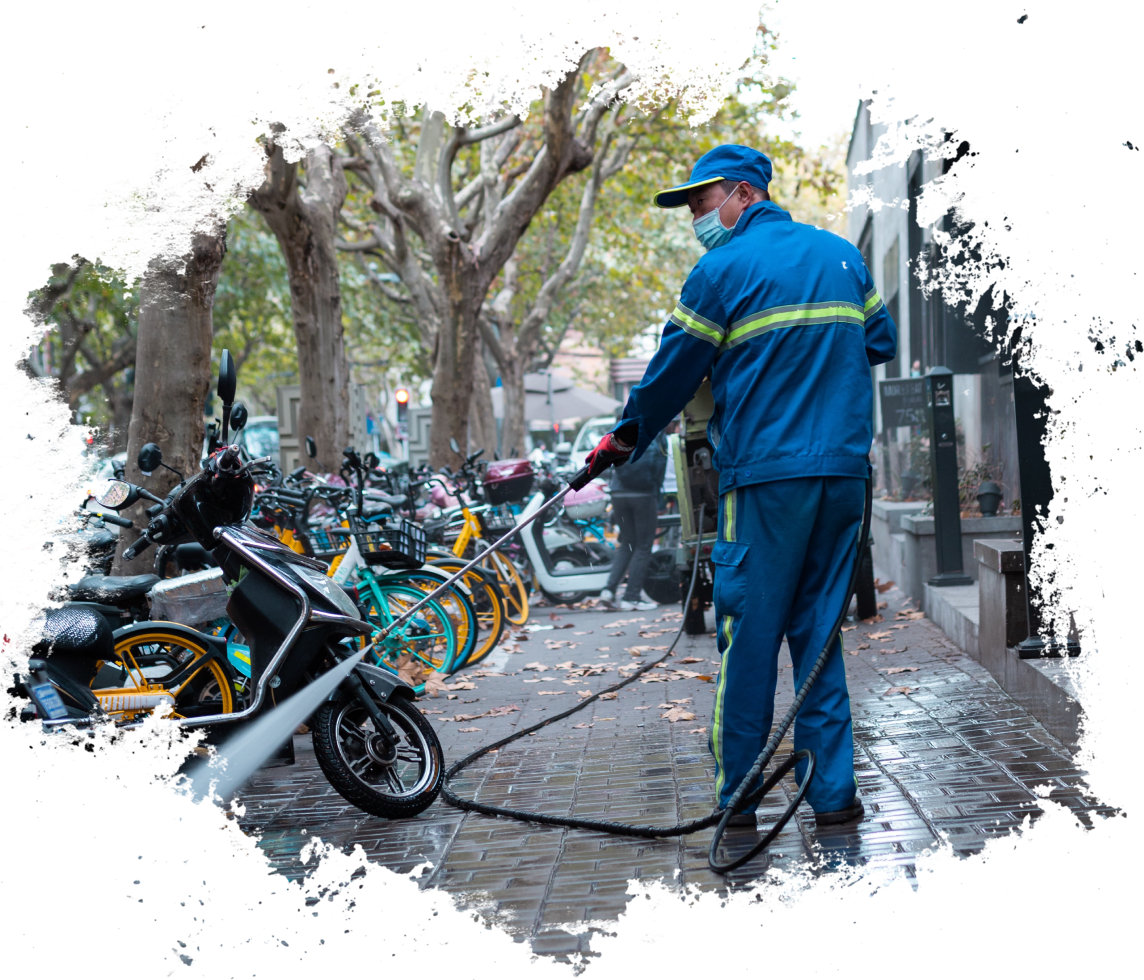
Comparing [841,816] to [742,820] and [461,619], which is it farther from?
[461,619]

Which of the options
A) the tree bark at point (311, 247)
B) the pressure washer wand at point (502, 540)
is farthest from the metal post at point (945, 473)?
the tree bark at point (311, 247)

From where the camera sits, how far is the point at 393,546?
7.88 m

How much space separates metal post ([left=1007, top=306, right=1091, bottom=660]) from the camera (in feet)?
17.8

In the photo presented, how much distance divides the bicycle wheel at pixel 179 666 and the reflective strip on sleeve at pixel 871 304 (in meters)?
3.43

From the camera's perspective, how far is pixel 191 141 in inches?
324

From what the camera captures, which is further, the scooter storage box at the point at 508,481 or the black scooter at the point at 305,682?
the scooter storage box at the point at 508,481

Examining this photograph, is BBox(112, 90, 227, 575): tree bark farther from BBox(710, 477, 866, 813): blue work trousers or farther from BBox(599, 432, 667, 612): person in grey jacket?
BBox(710, 477, 866, 813): blue work trousers

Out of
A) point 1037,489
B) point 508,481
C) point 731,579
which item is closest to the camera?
point 731,579

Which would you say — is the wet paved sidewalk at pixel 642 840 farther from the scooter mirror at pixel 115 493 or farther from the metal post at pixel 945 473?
the metal post at pixel 945 473

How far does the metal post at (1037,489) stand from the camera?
5.44 meters

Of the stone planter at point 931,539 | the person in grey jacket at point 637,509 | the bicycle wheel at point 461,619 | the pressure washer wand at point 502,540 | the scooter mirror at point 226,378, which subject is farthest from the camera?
the person in grey jacket at point 637,509

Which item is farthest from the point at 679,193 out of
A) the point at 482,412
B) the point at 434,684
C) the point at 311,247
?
the point at 482,412

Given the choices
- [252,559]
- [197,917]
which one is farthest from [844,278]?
[197,917]

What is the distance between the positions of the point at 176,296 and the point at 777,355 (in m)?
5.28
